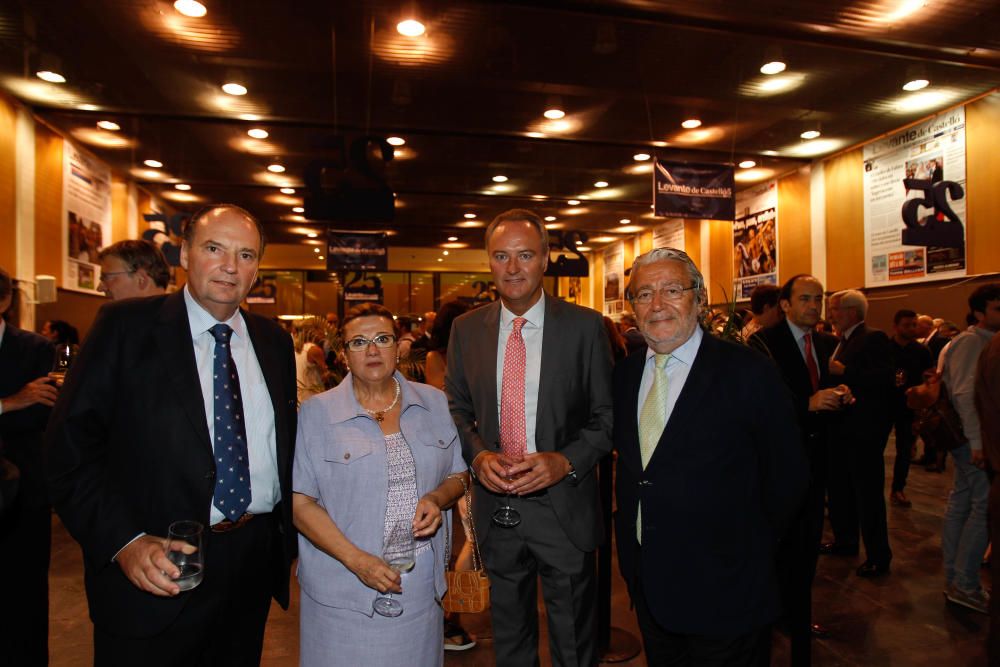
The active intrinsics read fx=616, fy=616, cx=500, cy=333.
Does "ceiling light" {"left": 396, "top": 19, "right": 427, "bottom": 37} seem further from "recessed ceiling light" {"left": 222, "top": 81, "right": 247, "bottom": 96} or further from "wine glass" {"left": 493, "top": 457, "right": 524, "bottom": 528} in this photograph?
"wine glass" {"left": 493, "top": 457, "right": 524, "bottom": 528}

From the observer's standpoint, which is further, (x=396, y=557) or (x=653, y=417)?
(x=653, y=417)

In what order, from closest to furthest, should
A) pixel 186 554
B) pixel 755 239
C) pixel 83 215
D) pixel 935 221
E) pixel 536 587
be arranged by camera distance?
pixel 186 554 → pixel 536 587 → pixel 935 221 → pixel 83 215 → pixel 755 239

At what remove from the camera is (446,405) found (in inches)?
88.9

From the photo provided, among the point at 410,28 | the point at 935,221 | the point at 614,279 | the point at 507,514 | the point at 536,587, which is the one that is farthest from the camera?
the point at 614,279

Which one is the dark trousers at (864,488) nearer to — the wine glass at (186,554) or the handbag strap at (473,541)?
the handbag strap at (473,541)

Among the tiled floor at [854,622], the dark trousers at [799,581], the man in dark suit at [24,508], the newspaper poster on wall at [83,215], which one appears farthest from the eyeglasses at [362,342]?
the newspaper poster on wall at [83,215]

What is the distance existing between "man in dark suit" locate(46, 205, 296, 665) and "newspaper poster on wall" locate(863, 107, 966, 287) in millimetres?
7536

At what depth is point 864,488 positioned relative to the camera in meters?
4.33

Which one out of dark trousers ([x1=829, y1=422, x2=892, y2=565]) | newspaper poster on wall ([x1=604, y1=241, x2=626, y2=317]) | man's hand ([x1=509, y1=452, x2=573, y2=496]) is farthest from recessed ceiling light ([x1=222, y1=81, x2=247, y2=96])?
newspaper poster on wall ([x1=604, y1=241, x2=626, y2=317])

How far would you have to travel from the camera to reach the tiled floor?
10.6 feet

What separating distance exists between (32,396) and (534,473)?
7.32ft

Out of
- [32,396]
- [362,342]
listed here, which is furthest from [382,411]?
[32,396]

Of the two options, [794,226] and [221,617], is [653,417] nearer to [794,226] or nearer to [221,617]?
[221,617]

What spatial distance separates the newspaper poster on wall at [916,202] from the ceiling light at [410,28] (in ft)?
19.0
